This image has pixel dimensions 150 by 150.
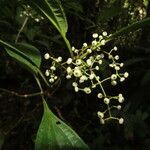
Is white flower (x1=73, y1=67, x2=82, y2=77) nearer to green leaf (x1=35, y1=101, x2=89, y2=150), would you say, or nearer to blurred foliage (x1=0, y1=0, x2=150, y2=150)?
green leaf (x1=35, y1=101, x2=89, y2=150)

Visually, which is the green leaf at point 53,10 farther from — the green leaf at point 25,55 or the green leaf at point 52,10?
the green leaf at point 25,55

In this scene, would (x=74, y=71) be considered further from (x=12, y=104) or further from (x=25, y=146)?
(x=12, y=104)

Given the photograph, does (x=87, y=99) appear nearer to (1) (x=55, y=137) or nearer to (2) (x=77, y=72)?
(1) (x=55, y=137)

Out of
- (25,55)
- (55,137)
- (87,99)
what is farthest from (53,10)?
(87,99)

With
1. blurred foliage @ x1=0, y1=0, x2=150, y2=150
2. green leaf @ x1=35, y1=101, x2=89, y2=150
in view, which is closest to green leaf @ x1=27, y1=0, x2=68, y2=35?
green leaf @ x1=35, y1=101, x2=89, y2=150

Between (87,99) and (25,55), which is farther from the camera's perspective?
(87,99)

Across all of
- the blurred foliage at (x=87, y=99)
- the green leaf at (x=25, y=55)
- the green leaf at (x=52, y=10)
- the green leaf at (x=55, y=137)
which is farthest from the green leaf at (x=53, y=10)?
the blurred foliage at (x=87, y=99)
